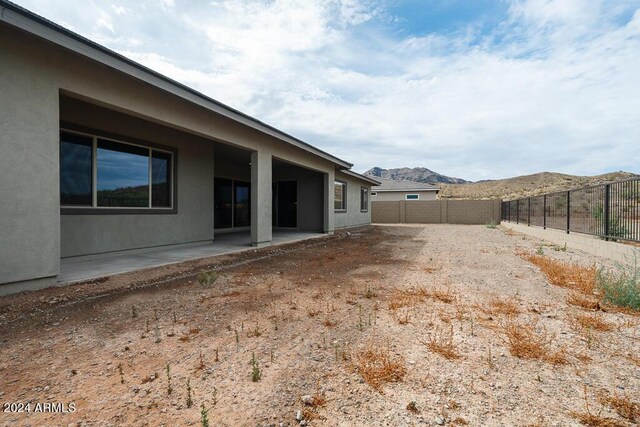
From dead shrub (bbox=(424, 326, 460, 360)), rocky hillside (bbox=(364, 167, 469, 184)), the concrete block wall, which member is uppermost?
rocky hillside (bbox=(364, 167, 469, 184))

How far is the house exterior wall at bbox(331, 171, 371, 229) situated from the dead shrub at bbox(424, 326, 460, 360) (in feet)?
37.5

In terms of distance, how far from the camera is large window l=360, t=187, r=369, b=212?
59.9 feet

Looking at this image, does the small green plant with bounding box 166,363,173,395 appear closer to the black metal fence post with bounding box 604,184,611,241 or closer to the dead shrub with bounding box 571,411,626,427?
the dead shrub with bounding box 571,411,626,427

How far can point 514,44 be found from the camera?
968 centimetres

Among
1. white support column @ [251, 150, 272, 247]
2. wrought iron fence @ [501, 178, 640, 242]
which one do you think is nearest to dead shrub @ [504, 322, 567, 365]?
wrought iron fence @ [501, 178, 640, 242]

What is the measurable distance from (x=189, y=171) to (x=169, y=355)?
6.61 meters

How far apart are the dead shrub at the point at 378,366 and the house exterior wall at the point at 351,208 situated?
38.7ft

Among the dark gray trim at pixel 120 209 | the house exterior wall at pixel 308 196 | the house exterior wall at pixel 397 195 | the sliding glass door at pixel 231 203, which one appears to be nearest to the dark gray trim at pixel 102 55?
the dark gray trim at pixel 120 209

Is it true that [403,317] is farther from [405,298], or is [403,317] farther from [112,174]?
[112,174]

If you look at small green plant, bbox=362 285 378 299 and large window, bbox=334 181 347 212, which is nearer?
small green plant, bbox=362 285 378 299

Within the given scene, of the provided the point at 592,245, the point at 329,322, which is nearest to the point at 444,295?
the point at 329,322

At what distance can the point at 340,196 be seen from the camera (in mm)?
15094

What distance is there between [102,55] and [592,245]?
1061cm

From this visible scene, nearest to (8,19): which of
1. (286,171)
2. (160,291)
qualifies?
(160,291)
